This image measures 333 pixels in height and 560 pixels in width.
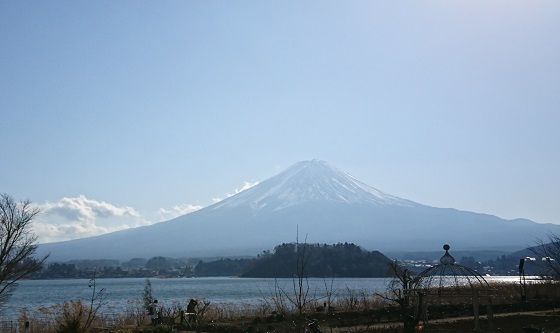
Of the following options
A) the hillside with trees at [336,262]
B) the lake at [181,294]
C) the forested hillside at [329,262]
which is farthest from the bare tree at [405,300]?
the hillside with trees at [336,262]

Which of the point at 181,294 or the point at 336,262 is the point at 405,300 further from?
the point at 336,262

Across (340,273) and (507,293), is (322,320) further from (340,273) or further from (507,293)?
(340,273)

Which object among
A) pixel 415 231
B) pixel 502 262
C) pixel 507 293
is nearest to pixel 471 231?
pixel 415 231

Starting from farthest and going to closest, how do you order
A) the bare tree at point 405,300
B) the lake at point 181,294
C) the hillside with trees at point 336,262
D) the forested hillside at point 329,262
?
1. the hillside with trees at point 336,262
2. the forested hillside at point 329,262
3. the lake at point 181,294
4. the bare tree at point 405,300

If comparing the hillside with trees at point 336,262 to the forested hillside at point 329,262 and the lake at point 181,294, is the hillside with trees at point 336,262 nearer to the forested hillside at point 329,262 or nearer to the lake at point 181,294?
the forested hillside at point 329,262

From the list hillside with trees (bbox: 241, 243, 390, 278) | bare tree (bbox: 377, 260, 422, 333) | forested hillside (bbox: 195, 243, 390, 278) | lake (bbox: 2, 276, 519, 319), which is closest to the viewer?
bare tree (bbox: 377, 260, 422, 333)

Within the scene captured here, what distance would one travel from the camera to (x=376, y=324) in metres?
18.5

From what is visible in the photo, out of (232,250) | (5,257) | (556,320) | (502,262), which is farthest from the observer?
(232,250)

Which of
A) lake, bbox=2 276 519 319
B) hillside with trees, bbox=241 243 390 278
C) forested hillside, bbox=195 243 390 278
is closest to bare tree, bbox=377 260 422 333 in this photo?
lake, bbox=2 276 519 319

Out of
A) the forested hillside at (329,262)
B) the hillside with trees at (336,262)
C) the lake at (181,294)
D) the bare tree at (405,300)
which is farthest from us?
the hillside with trees at (336,262)

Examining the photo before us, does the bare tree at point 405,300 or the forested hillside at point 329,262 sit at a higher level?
the forested hillside at point 329,262

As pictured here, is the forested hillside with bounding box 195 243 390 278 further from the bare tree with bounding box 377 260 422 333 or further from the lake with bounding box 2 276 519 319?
the bare tree with bounding box 377 260 422 333

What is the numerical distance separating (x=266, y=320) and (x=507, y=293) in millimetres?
10754

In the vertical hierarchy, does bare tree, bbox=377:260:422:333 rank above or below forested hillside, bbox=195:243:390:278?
below
